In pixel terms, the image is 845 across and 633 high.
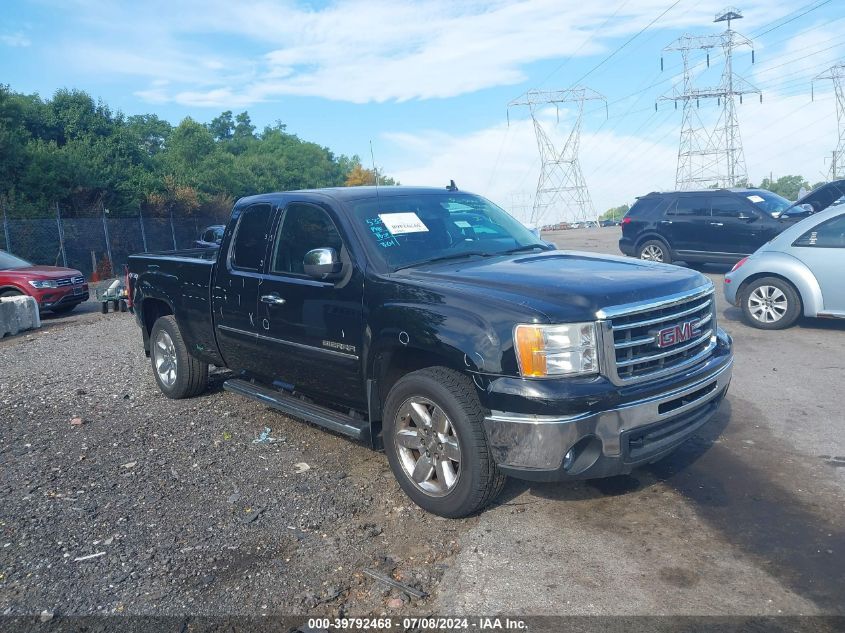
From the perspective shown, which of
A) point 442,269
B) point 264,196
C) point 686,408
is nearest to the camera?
point 686,408

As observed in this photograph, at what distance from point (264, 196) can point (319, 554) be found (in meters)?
3.12

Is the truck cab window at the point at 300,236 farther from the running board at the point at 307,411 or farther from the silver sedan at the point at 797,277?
the silver sedan at the point at 797,277

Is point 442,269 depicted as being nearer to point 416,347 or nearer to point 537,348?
point 416,347

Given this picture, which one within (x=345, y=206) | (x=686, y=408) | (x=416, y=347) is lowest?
(x=686, y=408)

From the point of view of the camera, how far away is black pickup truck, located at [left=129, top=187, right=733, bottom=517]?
149 inches

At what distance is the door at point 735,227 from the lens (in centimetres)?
1420

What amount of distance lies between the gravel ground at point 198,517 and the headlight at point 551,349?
1116mm

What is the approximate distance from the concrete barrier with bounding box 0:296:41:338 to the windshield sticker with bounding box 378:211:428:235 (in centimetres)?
1025

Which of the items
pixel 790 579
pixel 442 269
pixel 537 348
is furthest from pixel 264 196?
pixel 790 579

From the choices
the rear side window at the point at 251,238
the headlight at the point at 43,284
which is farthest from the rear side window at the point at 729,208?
the headlight at the point at 43,284

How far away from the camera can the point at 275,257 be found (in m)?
5.57

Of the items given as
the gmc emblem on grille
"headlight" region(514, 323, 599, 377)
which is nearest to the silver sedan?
the gmc emblem on grille

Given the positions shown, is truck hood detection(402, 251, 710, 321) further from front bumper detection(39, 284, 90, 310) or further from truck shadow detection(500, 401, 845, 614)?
front bumper detection(39, 284, 90, 310)

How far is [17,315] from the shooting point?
12914 mm
